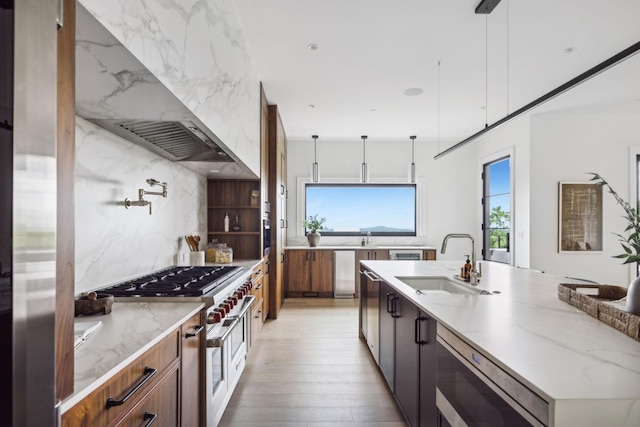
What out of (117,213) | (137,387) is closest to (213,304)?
(137,387)

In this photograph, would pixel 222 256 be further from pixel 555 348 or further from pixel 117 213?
pixel 555 348

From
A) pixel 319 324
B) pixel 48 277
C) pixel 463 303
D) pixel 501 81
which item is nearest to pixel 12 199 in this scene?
pixel 48 277

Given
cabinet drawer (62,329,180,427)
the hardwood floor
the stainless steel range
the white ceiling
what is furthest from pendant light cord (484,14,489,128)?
cabinet drawer (62,329,180,427)

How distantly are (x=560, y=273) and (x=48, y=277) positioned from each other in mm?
5698

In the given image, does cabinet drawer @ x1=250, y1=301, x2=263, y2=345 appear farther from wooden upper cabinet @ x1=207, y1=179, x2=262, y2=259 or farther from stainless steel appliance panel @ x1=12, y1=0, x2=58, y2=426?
stainless steel appliance panel @ x1=12, y1=0, x2=58, y2=426

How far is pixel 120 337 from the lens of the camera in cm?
120

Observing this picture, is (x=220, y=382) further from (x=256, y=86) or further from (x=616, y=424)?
(x=256, y=86)

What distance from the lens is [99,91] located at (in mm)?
1387

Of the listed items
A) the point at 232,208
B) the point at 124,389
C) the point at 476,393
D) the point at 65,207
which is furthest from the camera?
the point at 232,208

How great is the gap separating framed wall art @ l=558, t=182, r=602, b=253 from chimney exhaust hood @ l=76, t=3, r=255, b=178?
15.1 ft

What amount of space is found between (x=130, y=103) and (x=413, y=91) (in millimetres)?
3301

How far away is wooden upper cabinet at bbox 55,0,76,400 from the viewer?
0.72 m

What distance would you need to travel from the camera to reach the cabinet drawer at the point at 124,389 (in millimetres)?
852

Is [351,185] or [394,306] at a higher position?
[351,185]
